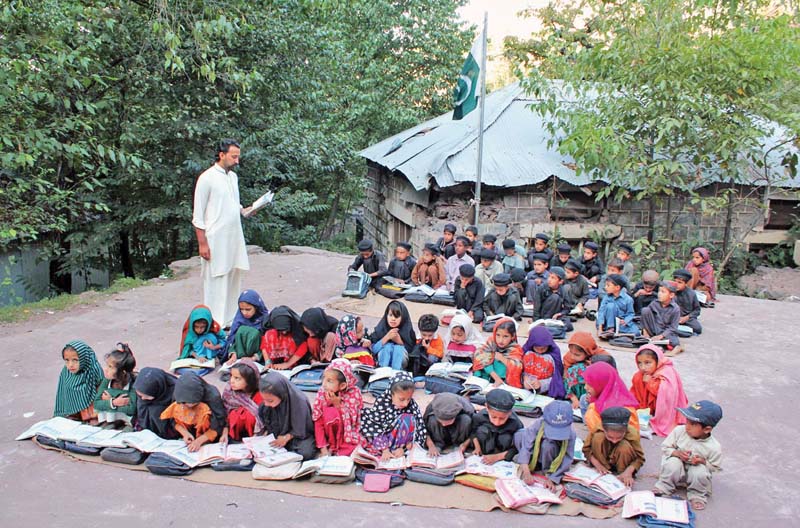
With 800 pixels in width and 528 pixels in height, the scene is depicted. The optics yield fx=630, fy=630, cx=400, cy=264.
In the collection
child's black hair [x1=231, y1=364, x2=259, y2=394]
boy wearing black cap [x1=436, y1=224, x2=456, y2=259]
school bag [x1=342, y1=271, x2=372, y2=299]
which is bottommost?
child's black hair [x1=231, y1=364, x2=259, y2=394]

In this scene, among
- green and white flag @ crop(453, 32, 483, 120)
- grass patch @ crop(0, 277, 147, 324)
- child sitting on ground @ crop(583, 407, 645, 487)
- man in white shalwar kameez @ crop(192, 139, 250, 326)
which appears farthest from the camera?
green and white flag @ crop(453, 32, 483, 120)

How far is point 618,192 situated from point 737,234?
2.85m

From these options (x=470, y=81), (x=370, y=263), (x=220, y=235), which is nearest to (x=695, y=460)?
(x=220, y=235)

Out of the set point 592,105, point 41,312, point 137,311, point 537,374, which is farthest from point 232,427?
point 592,105

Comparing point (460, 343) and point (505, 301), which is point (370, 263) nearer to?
point (505, 301)

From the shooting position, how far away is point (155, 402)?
13.9 ft

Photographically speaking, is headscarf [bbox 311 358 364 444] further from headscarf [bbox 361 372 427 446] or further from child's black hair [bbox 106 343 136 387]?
child's black hair [bbox 106 343 136 387]

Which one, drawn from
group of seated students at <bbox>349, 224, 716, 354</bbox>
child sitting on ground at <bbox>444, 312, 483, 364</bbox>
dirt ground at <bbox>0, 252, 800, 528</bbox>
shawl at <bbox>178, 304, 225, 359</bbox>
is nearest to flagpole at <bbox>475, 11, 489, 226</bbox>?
group of seated students at <bbox>349, 224, 716, 354</bbox>

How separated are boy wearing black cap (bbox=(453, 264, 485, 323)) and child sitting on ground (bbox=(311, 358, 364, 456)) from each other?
314cm

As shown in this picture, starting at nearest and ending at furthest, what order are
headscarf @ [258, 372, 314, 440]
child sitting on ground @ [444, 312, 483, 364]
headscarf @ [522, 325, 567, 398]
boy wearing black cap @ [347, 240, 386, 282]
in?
headscarf @ [258, 372, 314, 440] → headscarf @ [522, 325, 567, 398] → child sitting on ground @ [444, 312, 483, 364] → boy wearing black cap @ [347, 240, 386, 282]

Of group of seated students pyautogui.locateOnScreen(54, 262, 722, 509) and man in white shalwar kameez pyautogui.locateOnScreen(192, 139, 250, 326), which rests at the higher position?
man in white shalwar kameez pyautogui.locateOnScreen(192, 139, 250, 326)

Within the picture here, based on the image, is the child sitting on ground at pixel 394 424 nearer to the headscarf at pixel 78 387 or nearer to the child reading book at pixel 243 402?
the child reading book at pixel 243 402

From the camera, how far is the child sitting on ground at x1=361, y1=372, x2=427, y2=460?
13.4 feet

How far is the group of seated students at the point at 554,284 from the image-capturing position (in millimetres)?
6496
